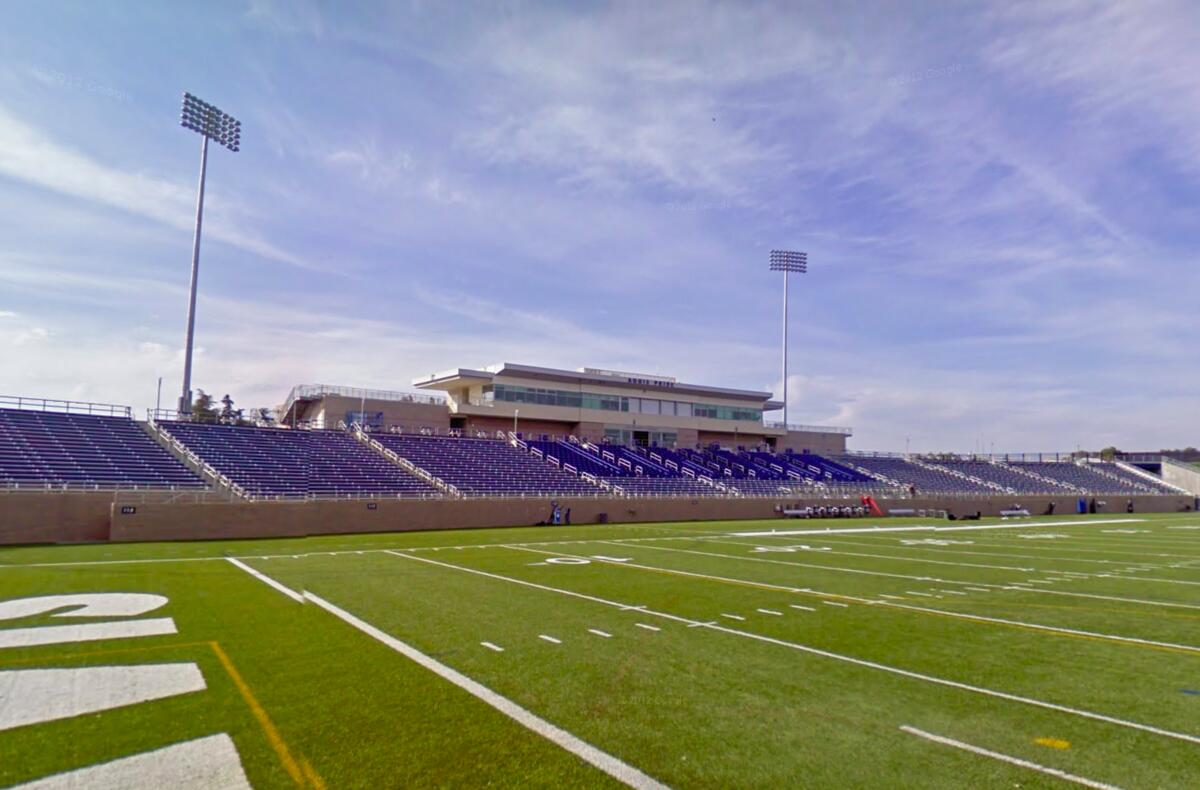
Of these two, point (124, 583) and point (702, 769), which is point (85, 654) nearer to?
point (124, 583)

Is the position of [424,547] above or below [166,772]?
below

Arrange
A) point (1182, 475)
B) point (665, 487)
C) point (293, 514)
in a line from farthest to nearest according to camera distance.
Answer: point (1182, 475), point (665, 487), point (293, 514)

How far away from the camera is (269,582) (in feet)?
43.8

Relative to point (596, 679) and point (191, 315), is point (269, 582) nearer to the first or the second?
point (596, 679)

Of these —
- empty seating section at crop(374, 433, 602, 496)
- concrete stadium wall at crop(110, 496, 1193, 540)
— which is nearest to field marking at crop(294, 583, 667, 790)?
concrete stadium wall at crop(110, 496, 1193, 540)

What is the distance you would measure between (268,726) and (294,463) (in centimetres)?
2937

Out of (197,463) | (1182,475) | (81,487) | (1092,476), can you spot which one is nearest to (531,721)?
(81,487)

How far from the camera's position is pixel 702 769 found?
495 centimetres

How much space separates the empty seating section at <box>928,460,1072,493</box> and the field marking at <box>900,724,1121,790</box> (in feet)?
192

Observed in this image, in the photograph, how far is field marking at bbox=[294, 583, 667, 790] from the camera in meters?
4.82

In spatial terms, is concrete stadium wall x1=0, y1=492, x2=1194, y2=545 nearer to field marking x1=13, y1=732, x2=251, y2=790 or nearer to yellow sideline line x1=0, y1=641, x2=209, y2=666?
yellow sideline line x1=0, y1=641, x2=209, y2=666

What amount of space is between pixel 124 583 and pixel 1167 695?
14.9 metres

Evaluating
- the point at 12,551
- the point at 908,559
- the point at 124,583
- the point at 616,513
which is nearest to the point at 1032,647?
the point at 908,559

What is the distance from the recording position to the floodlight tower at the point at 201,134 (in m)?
35.2
